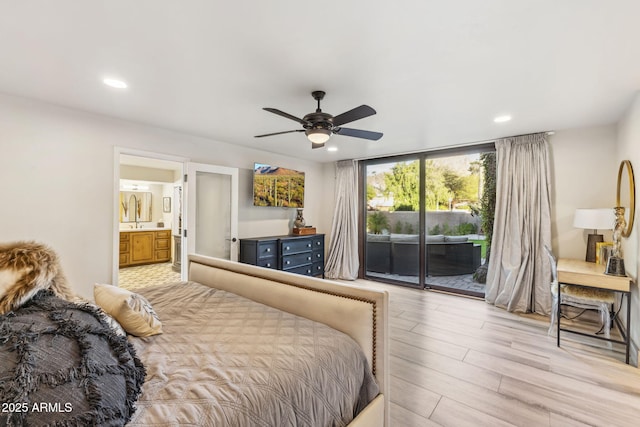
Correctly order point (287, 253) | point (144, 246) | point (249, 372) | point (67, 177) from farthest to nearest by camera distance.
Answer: point (144, 246)
point (287, 253)
point (67, 177)
point (249, 372)

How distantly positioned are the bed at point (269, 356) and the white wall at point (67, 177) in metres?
1.74

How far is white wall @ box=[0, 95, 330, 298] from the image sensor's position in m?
2.66

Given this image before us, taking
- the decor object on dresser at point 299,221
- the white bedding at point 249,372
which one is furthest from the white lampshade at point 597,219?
the decor object on dresser at point 299,221

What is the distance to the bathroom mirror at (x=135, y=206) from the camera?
22.8 feet

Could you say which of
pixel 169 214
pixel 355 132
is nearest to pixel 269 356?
pixel 355 132

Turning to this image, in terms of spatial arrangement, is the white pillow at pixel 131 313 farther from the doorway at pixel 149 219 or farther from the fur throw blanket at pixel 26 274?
the doorway at pixel 149 219

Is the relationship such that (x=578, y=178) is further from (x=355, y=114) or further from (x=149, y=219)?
(x=149, y=219)

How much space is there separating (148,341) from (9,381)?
0.71m

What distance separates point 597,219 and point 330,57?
11.0ft

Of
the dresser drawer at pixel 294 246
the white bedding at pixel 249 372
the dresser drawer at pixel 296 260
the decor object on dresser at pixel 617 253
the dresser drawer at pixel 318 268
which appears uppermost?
the decor object on dresser at pixel 617 253

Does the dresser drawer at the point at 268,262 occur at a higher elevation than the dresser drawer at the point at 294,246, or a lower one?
lower

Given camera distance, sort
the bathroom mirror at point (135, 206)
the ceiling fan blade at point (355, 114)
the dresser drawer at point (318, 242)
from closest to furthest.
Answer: the ceiling fan blade at point (355, 114)
the dresser drawer at point (318, 242)
the bathroom mirror at point (135, 206)

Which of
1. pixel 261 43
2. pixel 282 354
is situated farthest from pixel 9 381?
pixel 261 43

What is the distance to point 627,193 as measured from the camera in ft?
9.28
